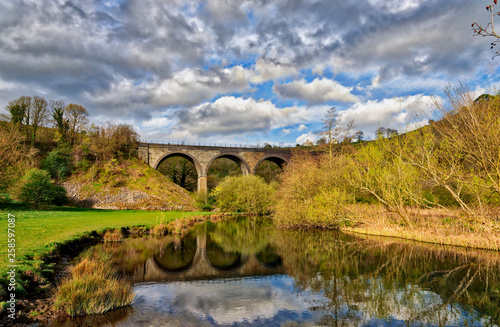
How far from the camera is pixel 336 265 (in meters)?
10.3

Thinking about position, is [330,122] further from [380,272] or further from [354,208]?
[380,272]

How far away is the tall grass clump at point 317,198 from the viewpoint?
18.4 metres

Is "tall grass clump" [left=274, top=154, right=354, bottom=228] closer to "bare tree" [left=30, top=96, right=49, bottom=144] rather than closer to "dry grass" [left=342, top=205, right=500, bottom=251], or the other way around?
"dry grass" [left=342, top=205, right=500, bottom=251]

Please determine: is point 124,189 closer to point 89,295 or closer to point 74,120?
point 74,120

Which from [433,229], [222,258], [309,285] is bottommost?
[222,258]

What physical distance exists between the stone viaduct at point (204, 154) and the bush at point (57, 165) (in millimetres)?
10370

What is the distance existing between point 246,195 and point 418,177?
66.5 ft

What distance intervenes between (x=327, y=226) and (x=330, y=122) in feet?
35.3

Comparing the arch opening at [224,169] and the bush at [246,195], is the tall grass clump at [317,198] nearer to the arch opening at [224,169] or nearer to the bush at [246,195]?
the bush at [246,195]

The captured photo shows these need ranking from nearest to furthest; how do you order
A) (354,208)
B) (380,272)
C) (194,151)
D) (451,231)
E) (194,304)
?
1. (194,304)
2. (380,272)
3. (451,231)
4. (354,208)
5. (194,151)

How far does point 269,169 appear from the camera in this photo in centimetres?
6319

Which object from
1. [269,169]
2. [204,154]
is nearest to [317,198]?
[204,154]

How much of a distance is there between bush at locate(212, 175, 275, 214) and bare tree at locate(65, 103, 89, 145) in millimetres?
27533

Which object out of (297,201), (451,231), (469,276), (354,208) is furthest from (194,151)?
(469,276)
